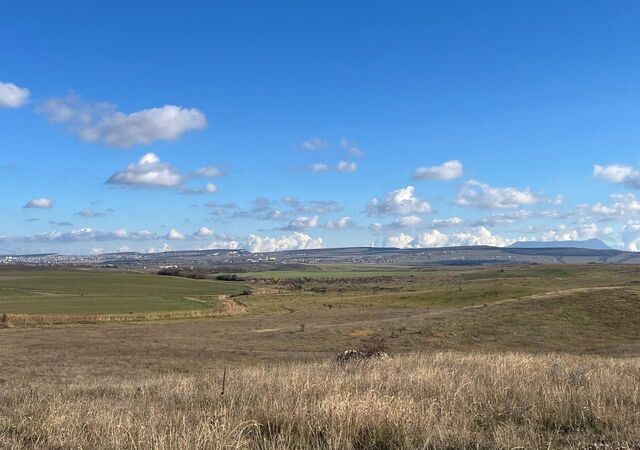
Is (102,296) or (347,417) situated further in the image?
(102,296)

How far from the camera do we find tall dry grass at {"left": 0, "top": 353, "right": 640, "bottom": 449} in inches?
251

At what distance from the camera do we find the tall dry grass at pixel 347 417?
6383 millimetres

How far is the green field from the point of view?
82875 mm

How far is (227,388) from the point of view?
10.4 m

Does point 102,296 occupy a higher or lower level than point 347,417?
lower

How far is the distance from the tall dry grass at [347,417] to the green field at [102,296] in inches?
2918

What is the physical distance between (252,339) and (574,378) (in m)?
38.8

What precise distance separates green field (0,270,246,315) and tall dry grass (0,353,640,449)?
74.1m

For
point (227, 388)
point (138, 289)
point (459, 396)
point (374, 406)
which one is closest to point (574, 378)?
point (459, 396)

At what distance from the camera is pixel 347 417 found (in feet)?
22.9

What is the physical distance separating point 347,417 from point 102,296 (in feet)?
356

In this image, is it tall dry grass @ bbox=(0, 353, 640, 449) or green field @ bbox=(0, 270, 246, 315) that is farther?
green field @ bbox=(0, 270, 246, 315)

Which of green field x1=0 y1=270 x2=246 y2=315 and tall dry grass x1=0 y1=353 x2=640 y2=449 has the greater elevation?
tall dry grass x1=0 y1=353 x2=640 y2=449

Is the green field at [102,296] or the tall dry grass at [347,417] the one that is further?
the green field at [102,296]
